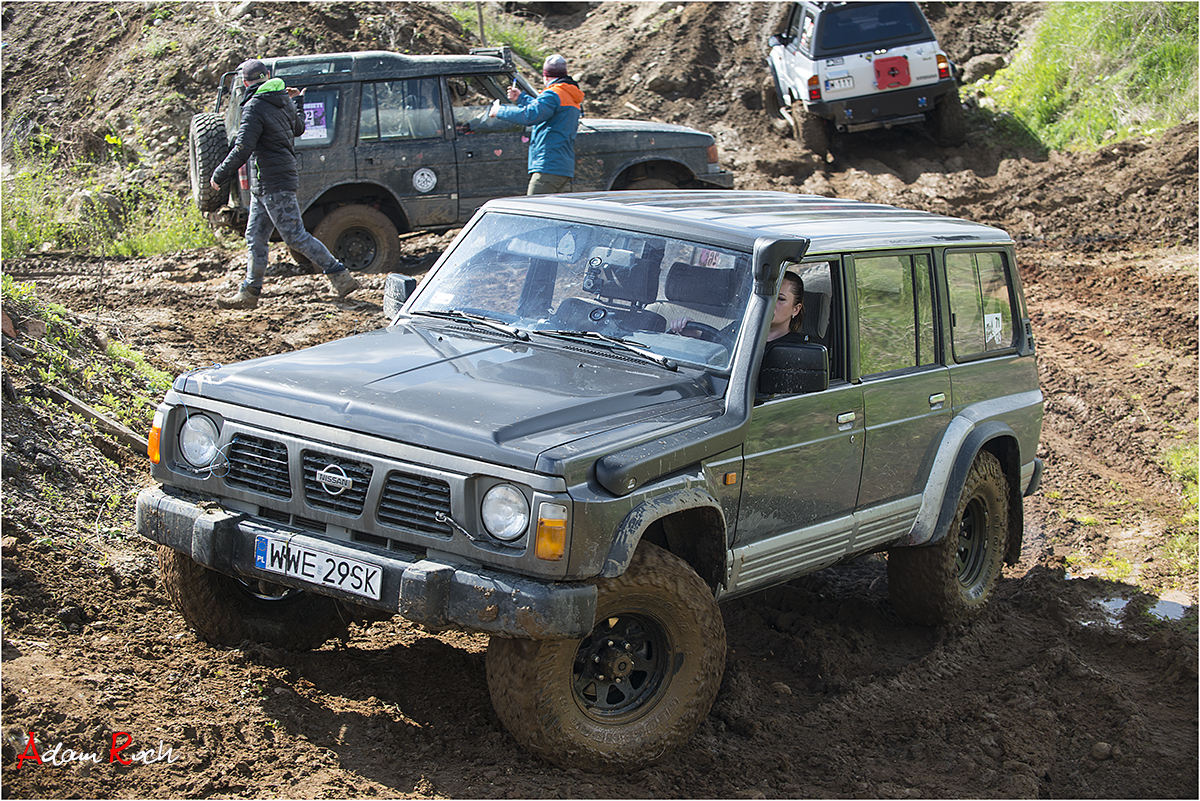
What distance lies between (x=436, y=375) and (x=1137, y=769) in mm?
3063

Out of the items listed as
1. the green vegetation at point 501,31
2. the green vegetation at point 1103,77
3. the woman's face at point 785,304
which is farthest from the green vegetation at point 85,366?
the green vegetation at point 1103,77

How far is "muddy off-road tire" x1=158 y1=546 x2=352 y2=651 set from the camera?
150 inches

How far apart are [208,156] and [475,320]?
724 centimetres

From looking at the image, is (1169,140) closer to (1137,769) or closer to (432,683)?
(1137,769)

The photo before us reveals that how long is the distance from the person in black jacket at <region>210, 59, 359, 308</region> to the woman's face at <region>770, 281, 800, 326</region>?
5645 mm

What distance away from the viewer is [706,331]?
4027 millimetres

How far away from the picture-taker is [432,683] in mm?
4070

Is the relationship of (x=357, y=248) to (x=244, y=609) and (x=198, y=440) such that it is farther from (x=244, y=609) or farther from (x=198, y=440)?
(x=198, y=440)

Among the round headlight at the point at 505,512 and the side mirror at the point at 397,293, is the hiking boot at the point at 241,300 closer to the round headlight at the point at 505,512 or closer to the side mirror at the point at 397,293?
the side mirror at the point at 397,293

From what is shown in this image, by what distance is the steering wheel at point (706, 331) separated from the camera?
4.00 meters

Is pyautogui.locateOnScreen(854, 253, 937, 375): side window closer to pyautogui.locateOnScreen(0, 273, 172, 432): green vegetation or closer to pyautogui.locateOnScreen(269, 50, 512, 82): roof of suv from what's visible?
pyautogui.locateOnScreen(0, 273, 172, 432): green vegetation
